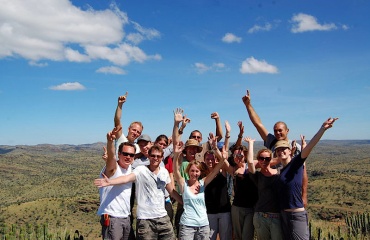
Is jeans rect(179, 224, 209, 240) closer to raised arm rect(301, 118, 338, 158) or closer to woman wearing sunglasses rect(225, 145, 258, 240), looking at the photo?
woman wearing sunglasses rect(225, 145, 258, 240)

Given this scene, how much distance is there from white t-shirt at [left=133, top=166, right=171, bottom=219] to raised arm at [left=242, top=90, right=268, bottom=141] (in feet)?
6.56

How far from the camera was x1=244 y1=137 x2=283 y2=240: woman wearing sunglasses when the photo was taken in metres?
4.75

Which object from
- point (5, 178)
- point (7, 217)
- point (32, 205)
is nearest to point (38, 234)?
point (7, 217)

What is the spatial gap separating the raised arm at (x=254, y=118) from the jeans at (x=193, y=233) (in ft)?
6.31

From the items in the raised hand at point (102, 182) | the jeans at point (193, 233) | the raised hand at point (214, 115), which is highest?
the raised hand at point (214, 115)

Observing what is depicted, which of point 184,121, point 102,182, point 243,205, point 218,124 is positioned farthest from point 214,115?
point 102,182

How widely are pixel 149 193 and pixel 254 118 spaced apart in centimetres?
246

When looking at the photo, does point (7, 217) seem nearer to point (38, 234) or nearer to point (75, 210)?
point (75, 210)

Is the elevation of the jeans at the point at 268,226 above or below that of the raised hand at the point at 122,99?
below

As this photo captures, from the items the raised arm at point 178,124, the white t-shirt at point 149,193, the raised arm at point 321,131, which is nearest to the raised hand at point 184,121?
the raised arm at point 178,124

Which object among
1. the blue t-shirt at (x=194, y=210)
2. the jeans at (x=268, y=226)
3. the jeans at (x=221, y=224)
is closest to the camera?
the jeans at (x=268, y=226)

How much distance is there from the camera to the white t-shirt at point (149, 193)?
4781 mm

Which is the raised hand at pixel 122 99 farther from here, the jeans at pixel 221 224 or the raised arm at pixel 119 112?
the jeans at pixel 221 224

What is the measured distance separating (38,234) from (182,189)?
10.6 ft
